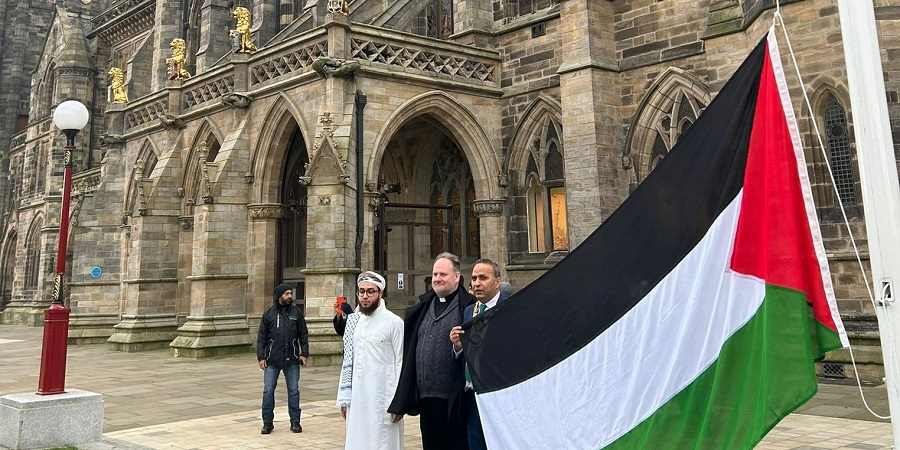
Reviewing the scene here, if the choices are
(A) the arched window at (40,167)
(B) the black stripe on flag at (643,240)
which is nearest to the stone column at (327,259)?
(B) the black stripe on flag at (643,240)

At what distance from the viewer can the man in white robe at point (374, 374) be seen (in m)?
4.46

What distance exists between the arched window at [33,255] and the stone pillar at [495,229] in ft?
106

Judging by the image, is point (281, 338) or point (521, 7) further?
point (521, 7)

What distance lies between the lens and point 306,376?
1265 cm

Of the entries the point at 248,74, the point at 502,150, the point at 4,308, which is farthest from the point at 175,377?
the point at 4,308

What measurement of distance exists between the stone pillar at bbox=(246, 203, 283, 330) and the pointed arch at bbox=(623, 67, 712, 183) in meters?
8.86

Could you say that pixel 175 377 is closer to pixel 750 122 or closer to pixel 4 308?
pixel 750 122

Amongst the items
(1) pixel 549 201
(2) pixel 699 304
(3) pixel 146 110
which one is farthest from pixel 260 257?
(2) pixel 699 304

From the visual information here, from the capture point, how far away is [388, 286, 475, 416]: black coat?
425cm

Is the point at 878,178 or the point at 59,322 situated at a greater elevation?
the point at 878,178

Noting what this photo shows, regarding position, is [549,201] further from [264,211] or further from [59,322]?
[59,322]

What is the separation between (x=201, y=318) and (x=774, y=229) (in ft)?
50.9

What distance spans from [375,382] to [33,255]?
4203 cm

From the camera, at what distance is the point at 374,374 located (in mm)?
4539
